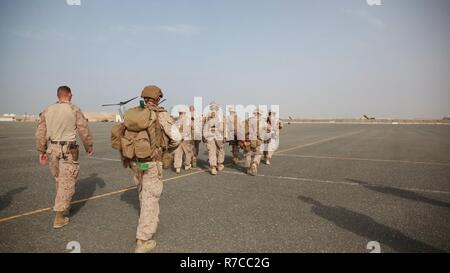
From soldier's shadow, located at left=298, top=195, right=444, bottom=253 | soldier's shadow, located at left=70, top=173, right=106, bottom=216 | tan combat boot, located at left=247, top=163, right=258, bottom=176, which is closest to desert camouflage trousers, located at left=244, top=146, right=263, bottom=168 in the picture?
tan combat boot, located at left=247, top=163, right=258, bottom=176

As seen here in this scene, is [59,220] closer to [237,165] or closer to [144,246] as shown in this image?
[144,246]

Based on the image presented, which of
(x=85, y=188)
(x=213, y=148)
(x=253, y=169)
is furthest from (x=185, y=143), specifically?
(x=85, y=188)

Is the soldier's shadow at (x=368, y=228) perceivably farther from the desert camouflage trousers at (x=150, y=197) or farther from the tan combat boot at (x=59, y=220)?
the tan combat boot at (x=59, y=220)

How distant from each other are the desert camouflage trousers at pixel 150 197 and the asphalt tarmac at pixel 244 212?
0.30 metres

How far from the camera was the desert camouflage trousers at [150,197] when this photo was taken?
13.5 ft

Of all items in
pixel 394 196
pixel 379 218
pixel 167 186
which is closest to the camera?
pixel 379 218

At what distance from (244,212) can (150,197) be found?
2060mm

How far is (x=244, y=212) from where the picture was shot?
565 cm
